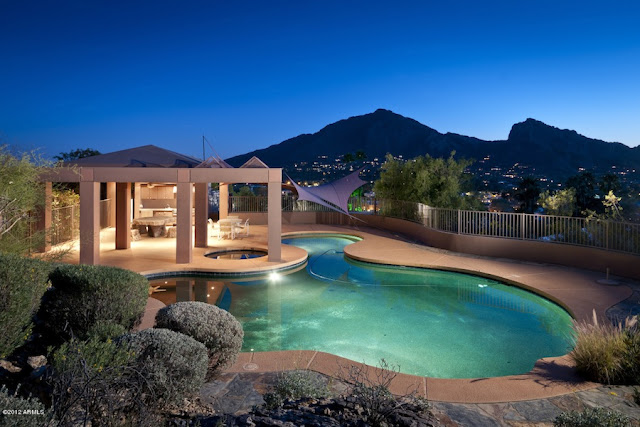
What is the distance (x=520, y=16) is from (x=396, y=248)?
14.6 meters

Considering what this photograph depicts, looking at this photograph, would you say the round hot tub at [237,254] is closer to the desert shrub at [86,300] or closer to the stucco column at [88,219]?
the stucco column at [88,219]

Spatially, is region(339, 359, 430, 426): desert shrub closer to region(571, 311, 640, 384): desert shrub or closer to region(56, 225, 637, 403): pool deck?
region(56, 225, 637, 403): pool deck

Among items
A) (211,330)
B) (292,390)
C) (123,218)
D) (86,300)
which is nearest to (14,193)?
(86,300)

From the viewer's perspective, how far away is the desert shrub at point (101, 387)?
8.54 feet

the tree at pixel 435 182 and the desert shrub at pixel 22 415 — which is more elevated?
the tree at pixel 435 182

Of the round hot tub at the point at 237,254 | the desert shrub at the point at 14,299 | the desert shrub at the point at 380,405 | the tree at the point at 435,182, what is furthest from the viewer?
the tree at the point at 435,182

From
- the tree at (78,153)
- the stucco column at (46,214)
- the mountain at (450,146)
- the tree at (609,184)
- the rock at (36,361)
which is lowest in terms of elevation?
the rock at (36,361)

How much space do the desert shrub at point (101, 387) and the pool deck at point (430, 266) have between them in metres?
1.64

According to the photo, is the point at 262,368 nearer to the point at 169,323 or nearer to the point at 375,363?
the point at 169,323

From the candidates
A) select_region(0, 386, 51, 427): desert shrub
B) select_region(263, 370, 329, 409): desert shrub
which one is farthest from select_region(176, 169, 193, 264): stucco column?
select_region(0, 386, 51, 427): desert shrub

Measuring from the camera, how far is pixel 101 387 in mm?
2658

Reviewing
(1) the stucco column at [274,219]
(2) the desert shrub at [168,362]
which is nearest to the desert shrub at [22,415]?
(2) the desert shrub at [168,362]

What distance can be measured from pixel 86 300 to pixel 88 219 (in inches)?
264

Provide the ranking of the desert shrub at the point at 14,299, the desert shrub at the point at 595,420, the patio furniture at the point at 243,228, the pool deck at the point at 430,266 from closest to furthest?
the desert shrub at the point at 595,420, the desert shrub at the point at 14,299, the pool deck at the point at 430,266, the patio furniture at the point at 243,228
